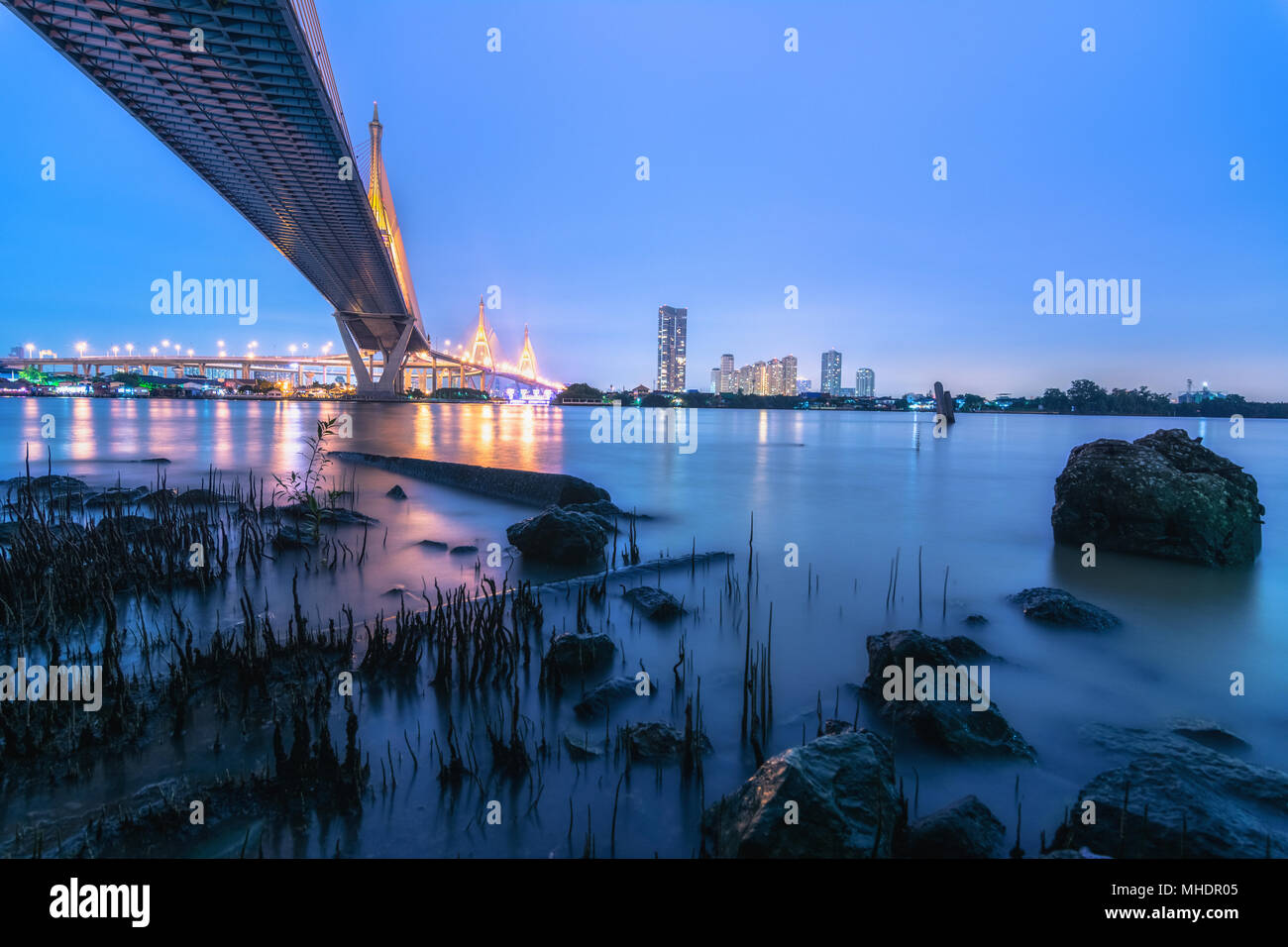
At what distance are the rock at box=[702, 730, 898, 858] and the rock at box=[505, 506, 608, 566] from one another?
4.60 meters

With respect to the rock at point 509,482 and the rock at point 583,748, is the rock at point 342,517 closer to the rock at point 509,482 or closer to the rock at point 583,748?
the rock at point 509,482

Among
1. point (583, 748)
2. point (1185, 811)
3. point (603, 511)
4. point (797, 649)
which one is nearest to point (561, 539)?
point (603, 511)

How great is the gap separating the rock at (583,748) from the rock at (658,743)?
0.49 feet

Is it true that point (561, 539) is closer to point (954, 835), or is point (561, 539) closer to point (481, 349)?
point (954, 835)

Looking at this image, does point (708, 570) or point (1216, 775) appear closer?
point (1216, 775)

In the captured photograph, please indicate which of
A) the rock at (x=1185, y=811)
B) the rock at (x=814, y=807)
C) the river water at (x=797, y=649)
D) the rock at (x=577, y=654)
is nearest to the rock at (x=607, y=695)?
the river water at (x=797, y=649)

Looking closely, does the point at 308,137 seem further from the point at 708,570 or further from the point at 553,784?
the point at 553,784

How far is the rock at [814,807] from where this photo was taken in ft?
7.30

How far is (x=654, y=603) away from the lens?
17.8 feet

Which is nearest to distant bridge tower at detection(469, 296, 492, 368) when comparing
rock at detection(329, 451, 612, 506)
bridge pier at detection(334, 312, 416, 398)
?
bridge pier at detection(334, 312, 416, 398)
